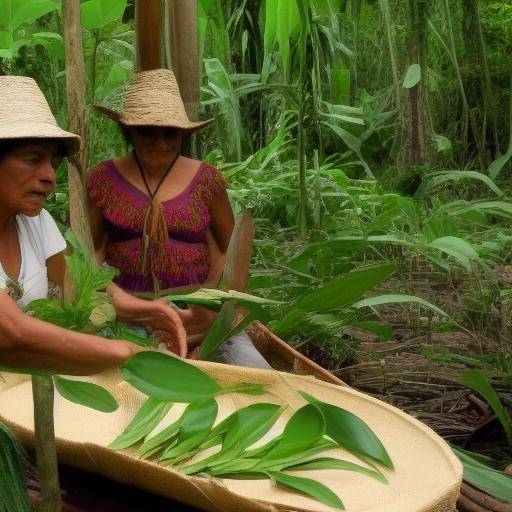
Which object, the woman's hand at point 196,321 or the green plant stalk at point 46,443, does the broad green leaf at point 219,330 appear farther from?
the green plant stalk at point 46,443

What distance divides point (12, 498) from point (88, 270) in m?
0.21

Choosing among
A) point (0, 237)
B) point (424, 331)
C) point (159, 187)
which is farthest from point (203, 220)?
point (424, 331)

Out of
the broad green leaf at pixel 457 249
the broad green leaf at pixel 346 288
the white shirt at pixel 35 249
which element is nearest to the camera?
the white shirt at pixel 35 249

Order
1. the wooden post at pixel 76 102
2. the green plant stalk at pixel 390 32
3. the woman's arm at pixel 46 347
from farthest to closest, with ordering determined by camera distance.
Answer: the green plant stalk at pixel 390 32 → the wooden post at pixel 76 102 → the woman's arm at pixel 46 347

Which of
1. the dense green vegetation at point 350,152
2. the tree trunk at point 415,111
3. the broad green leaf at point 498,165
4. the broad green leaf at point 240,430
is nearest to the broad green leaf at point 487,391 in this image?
the dense green vegetation at point 350,152

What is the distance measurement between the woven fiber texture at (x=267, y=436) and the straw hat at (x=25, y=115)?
10.7 inches

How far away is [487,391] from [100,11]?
1277 millimetres

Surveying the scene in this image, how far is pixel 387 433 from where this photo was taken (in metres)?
0.97

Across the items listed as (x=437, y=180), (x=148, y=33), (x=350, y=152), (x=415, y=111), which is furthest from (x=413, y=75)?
(x=148, y=33)

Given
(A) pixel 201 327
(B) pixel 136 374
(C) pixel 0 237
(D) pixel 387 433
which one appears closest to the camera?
(B) pixel 136 374

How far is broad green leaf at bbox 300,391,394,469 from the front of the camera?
89 cm

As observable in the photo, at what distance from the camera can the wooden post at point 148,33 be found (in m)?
1.57

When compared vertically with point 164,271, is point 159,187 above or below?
above

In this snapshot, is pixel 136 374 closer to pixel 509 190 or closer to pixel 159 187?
pixel 159 187
